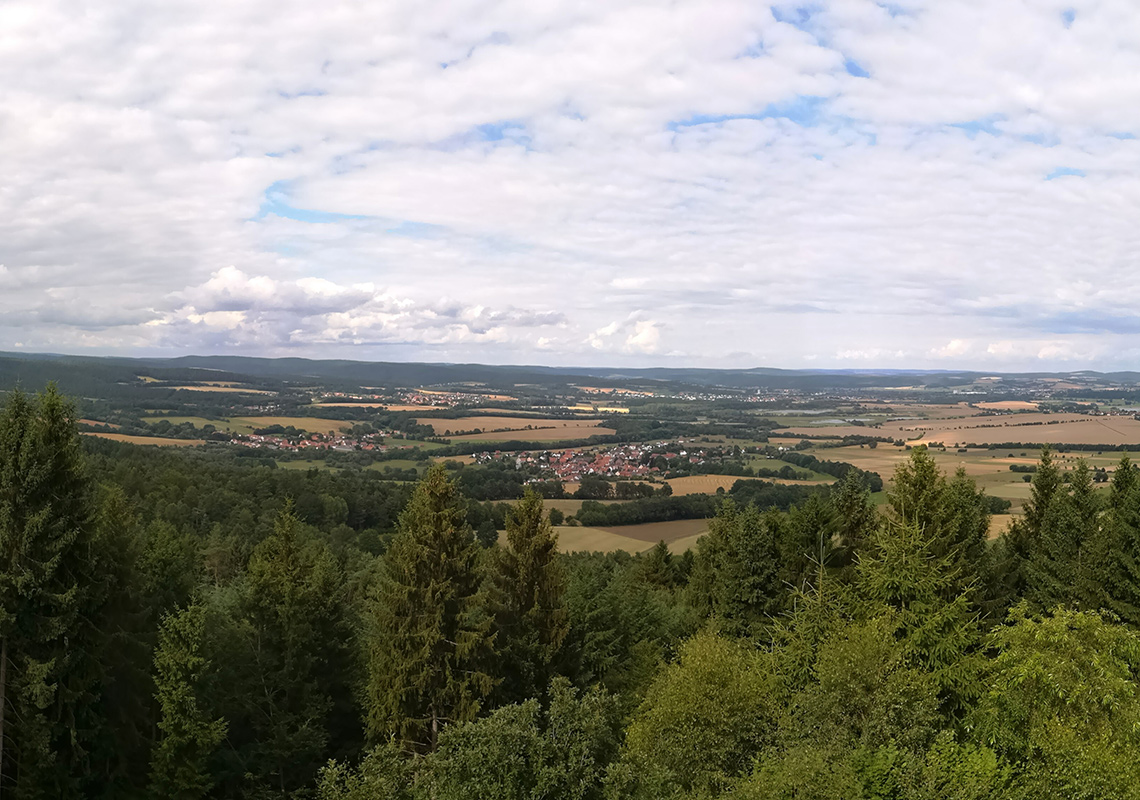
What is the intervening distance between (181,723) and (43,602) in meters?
5.72

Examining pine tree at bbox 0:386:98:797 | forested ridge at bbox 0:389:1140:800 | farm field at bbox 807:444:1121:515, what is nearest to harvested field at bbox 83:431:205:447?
forested ridge at bbox 0:389:1140:800

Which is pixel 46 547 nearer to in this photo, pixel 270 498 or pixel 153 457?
pixel 270 498

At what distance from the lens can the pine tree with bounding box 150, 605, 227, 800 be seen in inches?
930

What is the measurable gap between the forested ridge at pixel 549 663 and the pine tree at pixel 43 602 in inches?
3.2

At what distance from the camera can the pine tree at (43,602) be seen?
851 inches

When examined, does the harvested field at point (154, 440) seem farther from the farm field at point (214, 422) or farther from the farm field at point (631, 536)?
the farm field at point (631, 536)

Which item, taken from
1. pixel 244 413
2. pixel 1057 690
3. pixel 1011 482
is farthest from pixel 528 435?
pixel 1057 690

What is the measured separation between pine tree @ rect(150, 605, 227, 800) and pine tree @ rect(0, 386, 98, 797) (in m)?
2.06

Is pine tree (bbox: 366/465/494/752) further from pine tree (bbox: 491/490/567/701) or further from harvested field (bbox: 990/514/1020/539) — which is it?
harvested field (bbox: 990/514/1020/539)

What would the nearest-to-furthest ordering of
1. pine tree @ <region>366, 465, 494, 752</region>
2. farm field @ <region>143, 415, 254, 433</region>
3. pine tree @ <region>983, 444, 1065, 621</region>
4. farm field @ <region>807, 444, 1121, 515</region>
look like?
pine tree @ <region>366, 465, 494, 752</region> < pine tree @ <region>983, 444, 1065, 621</region> < farm field @ <region>807, 444, 1121, 515</region> < farm field @ <region>143, 415, 254, 433</region>

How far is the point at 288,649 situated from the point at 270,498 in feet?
204

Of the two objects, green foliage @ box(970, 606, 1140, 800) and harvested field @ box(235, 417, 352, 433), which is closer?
green foliage @ box(970, 606, 1140, 800)

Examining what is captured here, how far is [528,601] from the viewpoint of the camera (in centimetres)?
2897

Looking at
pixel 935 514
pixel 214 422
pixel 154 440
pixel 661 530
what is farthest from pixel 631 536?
pixel 214 422
